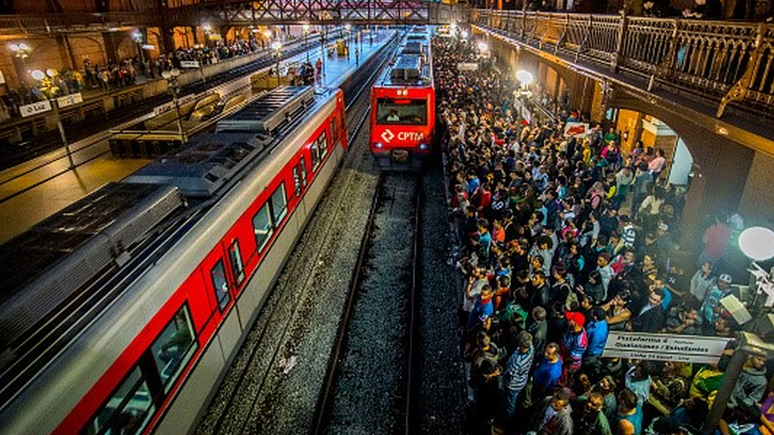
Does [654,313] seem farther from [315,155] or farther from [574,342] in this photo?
[315,155]

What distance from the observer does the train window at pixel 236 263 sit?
284 inches

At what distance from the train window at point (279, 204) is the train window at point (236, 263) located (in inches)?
69.9

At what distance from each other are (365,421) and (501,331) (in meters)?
2.45

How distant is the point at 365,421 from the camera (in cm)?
691

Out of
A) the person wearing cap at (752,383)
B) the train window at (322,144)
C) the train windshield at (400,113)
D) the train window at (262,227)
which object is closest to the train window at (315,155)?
the train window at (322,144)

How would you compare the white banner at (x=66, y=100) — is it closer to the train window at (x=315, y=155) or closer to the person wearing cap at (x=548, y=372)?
the train window at (x=315, y=155)

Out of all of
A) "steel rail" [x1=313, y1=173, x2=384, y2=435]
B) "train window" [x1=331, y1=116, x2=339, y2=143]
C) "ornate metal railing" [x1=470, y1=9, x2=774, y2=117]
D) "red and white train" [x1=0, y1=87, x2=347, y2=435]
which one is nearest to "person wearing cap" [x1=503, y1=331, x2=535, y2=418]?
"steel rail" [x1=313, y1=173, x2=384, y2=435]

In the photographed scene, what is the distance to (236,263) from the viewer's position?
24.4 feet

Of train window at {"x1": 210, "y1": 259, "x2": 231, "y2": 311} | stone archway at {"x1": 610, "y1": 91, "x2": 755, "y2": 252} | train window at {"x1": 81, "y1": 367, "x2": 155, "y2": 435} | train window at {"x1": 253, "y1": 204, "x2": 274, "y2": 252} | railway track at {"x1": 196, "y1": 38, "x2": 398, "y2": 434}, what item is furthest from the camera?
train window at {"x1": 253, "y1": 204, "x2": 274, "y2": 252}

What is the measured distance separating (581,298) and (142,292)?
19.2 feet

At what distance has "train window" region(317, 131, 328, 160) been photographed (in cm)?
1317

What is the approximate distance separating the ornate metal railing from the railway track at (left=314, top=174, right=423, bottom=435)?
5.79 m

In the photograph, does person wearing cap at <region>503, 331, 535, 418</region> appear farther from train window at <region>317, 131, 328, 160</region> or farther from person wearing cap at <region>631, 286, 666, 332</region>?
train window at <region>317, 131, 328, 160</region>

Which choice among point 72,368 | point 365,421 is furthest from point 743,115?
point 72,368
